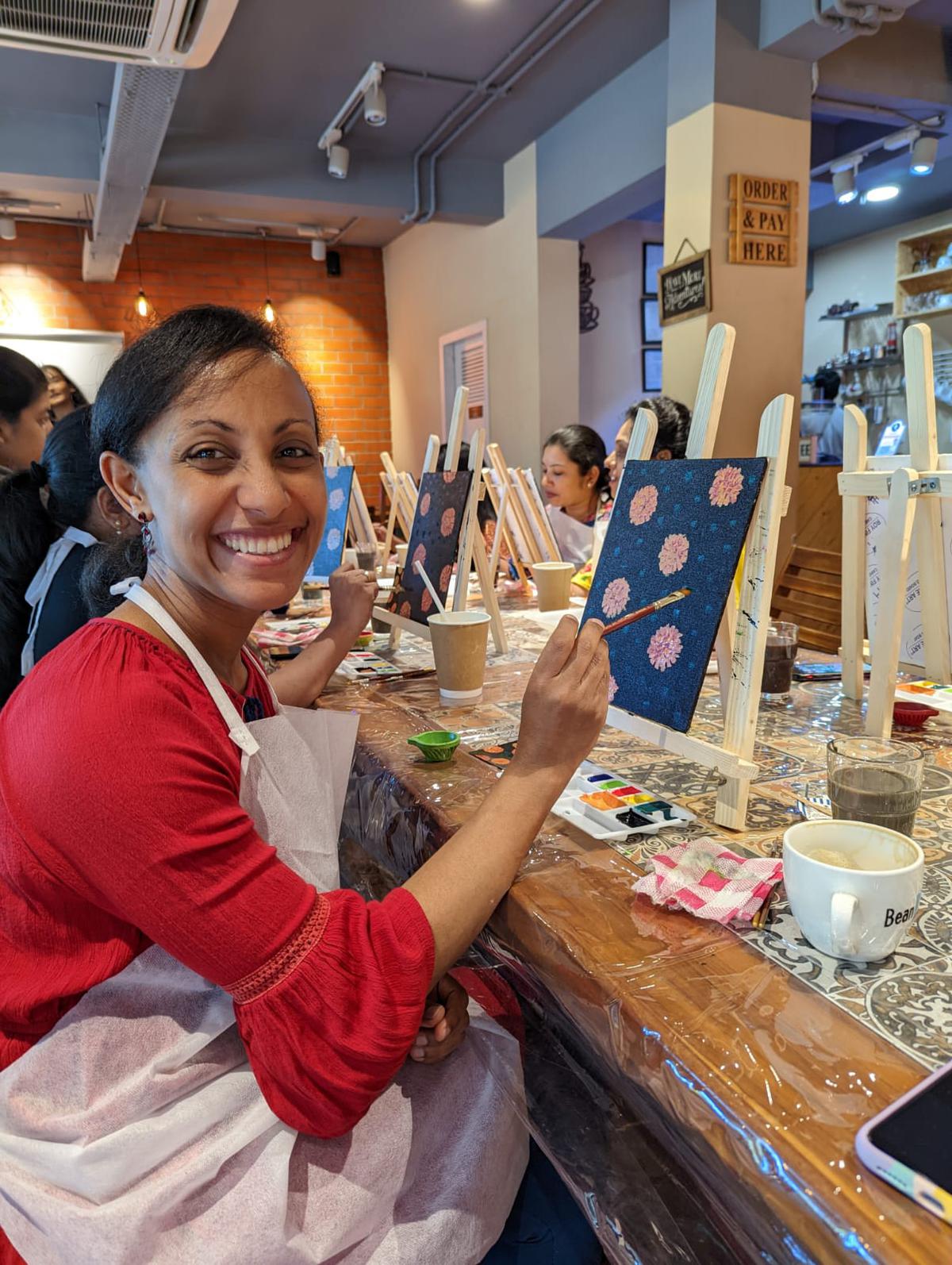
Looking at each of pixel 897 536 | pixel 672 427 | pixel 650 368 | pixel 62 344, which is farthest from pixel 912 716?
pixel 62 344

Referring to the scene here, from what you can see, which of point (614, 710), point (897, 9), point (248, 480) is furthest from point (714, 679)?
point (897, 9)

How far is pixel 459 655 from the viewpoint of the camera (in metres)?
1.61

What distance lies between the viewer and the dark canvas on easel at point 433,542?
78.7 inches

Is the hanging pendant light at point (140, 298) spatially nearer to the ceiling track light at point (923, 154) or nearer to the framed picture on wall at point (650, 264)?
the framed picture on wall at point (650, 264)

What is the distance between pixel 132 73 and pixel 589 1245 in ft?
14.4

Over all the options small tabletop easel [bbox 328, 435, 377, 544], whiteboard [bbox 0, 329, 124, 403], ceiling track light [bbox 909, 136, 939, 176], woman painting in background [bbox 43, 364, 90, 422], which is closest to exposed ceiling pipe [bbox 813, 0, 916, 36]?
ceiling track light [bbox 909, 136, 939, 176]

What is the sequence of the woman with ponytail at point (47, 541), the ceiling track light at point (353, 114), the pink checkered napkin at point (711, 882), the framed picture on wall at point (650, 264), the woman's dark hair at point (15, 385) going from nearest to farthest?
the pink checkered napkin at point (711, 882), the woman with ponytail at point (47, 541), the woman's dark hair at point (15, 385), the ceiling track light at point (353, 114), the framed picture on wall at point (650, 264)

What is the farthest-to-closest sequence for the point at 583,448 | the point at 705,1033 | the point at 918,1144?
the point at 583,448 < the point at 705,1033 < the point at 918,1144

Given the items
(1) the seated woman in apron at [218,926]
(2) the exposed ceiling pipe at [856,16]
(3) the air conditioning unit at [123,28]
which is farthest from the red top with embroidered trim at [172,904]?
(2) the exposed ceiling pipe at [856,16]

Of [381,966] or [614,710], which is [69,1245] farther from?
[614,710]

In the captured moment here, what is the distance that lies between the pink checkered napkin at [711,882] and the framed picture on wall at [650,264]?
6077 mm

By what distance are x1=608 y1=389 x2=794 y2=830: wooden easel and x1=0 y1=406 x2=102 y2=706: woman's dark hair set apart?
1160 millimetres

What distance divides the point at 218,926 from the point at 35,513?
129 cm

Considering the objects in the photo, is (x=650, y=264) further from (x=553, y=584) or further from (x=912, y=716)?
(x=912, y=716)
